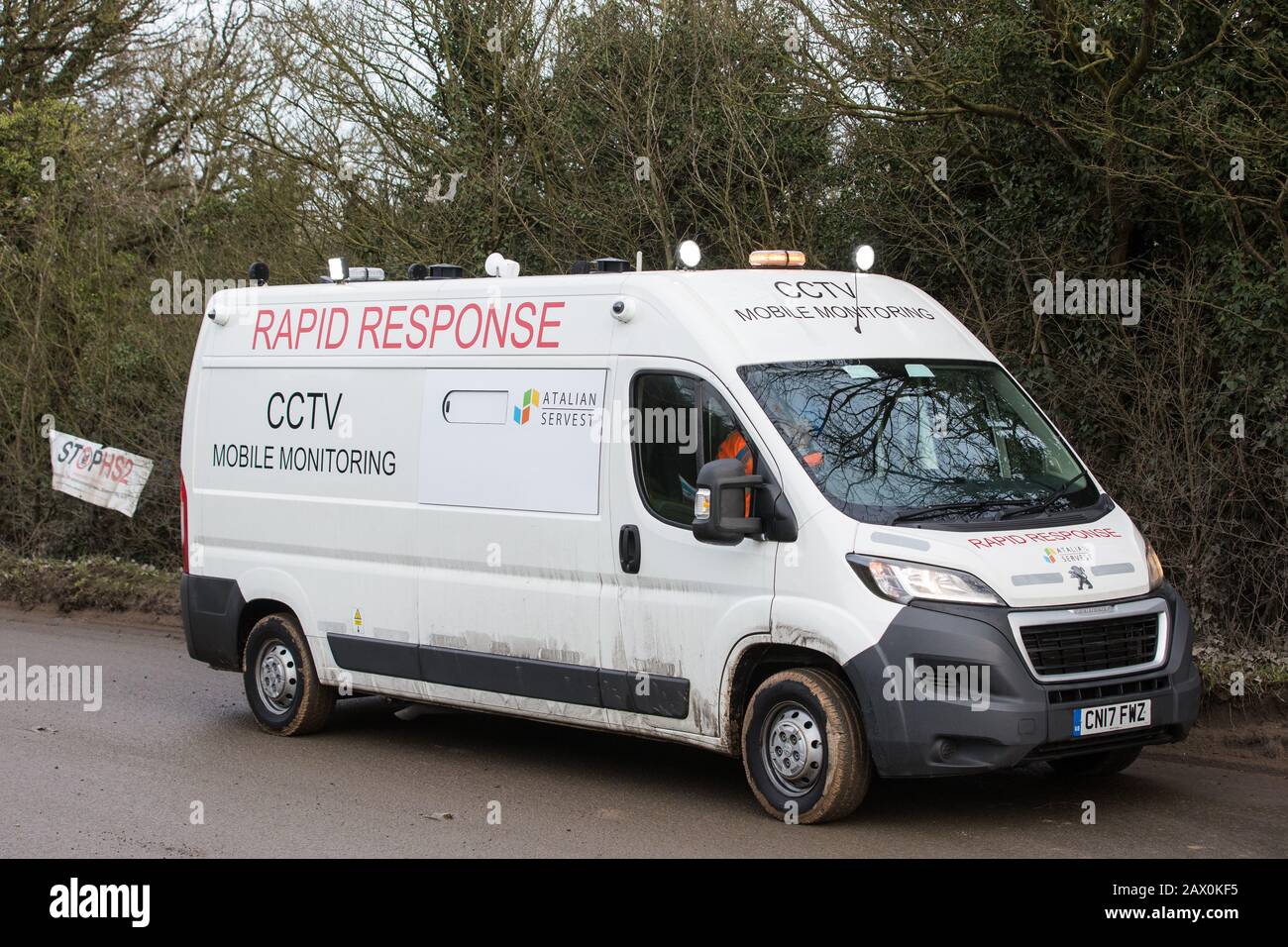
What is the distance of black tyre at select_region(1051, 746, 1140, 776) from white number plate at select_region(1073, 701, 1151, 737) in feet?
2.55

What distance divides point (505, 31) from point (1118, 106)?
260 inches

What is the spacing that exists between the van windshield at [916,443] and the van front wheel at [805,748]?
32.0 inches

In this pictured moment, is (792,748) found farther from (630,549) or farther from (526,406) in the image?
(526,406)

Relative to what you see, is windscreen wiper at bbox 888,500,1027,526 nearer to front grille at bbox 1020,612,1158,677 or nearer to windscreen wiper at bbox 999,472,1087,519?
windscreen wiper at bbox 999,472,1087,519

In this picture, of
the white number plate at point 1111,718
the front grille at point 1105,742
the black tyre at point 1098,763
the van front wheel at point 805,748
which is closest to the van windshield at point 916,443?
the van front wheel at point 805,748

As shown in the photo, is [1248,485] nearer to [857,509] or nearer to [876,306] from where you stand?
[876,306]

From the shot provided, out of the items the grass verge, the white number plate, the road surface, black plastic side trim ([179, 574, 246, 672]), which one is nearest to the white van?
the white number plate

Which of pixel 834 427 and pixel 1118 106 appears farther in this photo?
pixel 1118 106

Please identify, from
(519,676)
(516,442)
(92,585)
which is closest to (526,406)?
(516,442)

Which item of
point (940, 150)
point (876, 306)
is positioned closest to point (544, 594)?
point (876, 306)

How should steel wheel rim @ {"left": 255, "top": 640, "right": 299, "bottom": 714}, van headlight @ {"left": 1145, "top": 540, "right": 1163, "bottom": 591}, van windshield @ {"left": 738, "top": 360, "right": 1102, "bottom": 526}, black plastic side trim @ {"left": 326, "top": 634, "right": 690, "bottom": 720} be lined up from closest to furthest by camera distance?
van windshield @ {"left": 738, "top": 360, "right": 1102, "bottom": 526}
van headlight @ {"left": 1145, "top": 540, "right": 1163, "bottom": 591}
black plastic side trim @ {"left": 326, "top": 634, "right": 690, "bottom": 720}
steel wheel rim @ {"left": 255, "top": 640, "right": 299, "bottom": 714}

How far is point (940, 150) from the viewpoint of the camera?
42.3 ft

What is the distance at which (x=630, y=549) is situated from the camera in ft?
25.4

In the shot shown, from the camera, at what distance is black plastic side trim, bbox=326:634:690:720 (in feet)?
25.2
